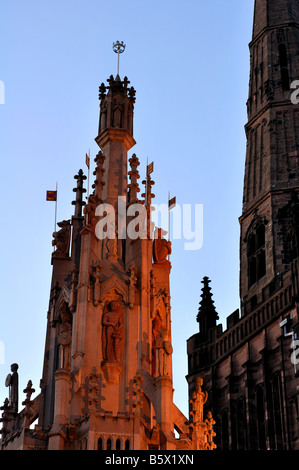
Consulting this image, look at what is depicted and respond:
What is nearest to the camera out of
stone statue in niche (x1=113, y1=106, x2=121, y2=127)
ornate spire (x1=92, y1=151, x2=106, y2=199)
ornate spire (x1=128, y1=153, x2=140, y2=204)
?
ornate spire (x1=92, y1=151, x2=106, y2=199)

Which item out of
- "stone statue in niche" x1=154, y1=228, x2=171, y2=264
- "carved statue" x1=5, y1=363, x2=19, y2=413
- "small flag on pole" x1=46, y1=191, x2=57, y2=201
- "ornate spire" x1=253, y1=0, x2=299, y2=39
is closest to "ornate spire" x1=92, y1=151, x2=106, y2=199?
"stone statue in niche" x1=154, y1=228, x2=171, y2=264

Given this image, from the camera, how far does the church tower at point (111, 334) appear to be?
2370cm

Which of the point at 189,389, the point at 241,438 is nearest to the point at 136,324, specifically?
the point at 241,438

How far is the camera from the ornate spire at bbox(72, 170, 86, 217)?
28794 mm

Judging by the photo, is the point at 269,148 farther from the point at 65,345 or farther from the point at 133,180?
the point at 65,345

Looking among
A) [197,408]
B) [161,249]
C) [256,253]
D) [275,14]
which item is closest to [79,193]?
[161,249]

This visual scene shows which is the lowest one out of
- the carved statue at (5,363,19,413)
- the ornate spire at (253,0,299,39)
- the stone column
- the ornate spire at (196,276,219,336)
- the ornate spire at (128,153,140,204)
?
the stone column

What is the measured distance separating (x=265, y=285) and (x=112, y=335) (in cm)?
4305

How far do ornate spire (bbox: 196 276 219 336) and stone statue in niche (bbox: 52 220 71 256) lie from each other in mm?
44240

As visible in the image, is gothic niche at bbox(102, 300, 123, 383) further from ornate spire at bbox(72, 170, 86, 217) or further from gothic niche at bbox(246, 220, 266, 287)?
gothic niche at bbox(246, 220, 266, 287)

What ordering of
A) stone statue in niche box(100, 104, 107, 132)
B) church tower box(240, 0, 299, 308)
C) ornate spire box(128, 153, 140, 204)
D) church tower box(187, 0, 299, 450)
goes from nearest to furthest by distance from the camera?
ornate spire box(128, 153, 140, 204) < stone statue in niche box(100, 104, 107, 132) < church tower box(187, 0, 299, 450) < church tower box(240, 0, 299, 308)

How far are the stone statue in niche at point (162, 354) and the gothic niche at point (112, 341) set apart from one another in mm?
920

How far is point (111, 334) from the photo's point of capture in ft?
83.3
